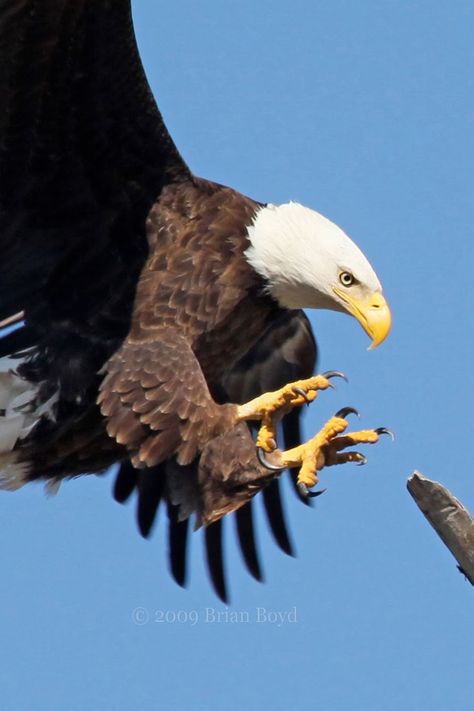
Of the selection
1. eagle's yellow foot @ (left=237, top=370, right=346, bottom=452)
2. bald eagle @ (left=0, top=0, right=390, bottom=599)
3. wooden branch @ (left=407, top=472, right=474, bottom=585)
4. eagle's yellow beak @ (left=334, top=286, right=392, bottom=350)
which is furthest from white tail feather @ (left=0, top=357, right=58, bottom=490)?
wooden branch @ (left=407, top=472, right=474, bottom=585)

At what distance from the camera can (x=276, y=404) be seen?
27.5 ft

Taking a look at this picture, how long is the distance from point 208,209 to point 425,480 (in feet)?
8.63

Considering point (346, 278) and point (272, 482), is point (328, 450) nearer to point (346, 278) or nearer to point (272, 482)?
point (346, 278)

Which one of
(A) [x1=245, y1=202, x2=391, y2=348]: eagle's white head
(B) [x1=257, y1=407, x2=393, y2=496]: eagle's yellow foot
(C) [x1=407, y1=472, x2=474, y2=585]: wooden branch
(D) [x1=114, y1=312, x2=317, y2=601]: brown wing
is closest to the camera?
(C) [x1=407, y1=472, x2=474, y2=585]: wooden branch

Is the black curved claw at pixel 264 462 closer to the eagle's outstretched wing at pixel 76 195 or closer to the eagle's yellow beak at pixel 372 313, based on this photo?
the eagle's yellow beak at pixel 372 313

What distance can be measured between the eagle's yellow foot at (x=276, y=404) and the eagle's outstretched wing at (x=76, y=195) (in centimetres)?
79

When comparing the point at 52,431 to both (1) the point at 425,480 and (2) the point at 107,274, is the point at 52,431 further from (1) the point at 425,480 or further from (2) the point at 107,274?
(1) the point at 425,480

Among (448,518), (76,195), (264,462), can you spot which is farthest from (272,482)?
(448,518)

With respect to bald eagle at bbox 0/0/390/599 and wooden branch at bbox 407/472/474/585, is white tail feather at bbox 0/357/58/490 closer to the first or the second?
bald eagle at bbox 0/0/390/599

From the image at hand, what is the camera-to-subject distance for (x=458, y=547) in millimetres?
6625

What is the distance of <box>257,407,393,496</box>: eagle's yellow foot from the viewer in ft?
27.1

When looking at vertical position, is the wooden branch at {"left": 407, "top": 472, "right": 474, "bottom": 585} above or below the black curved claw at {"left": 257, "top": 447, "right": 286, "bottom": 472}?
below

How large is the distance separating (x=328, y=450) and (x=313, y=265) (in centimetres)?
108

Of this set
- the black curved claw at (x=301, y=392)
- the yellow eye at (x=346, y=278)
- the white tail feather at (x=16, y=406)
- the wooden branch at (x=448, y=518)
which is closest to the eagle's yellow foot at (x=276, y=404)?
the black curved claw at (x=301, y=392)
